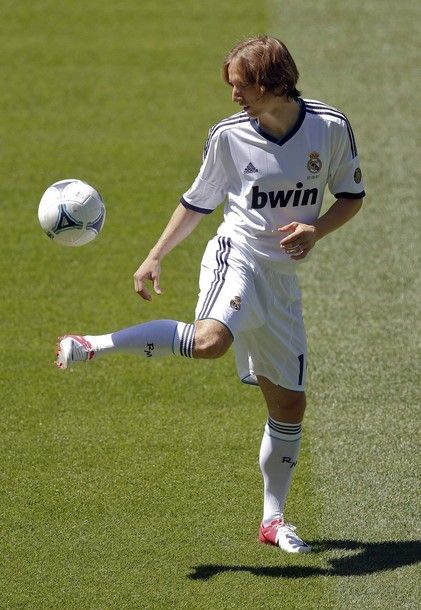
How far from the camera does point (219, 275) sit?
5617 mm

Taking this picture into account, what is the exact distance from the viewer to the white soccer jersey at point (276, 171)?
18.3ft

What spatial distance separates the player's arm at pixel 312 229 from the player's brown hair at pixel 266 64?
0.61m

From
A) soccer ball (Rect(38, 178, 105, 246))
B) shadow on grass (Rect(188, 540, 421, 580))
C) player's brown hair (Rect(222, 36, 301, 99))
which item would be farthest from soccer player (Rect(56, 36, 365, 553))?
soccer ball (Rect(38, 178, 105, 246))

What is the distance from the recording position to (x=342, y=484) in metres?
6.56

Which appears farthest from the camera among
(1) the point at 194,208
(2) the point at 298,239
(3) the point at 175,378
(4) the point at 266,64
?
(3) the point at 175,378

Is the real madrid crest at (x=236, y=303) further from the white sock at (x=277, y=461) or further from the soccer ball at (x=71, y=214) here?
the soccer ball at (x=71, y=214)

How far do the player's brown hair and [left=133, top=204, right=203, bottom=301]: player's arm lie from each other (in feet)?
2.56

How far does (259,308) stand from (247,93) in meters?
1.00

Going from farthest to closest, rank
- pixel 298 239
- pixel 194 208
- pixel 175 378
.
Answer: pixel 175 378 → pixel 194 208 → pixel 298 239

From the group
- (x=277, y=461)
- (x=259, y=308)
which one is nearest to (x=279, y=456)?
(x=277, y=461)

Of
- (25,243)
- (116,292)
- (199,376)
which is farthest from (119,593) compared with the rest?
(25,243)

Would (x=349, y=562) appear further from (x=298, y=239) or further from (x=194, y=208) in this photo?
(x=194, y=208)

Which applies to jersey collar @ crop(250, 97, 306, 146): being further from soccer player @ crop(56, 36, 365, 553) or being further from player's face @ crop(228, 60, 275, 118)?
player's face @ crop(228, 60, 275, 118)

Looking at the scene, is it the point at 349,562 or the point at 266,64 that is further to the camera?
the point at 349,562
